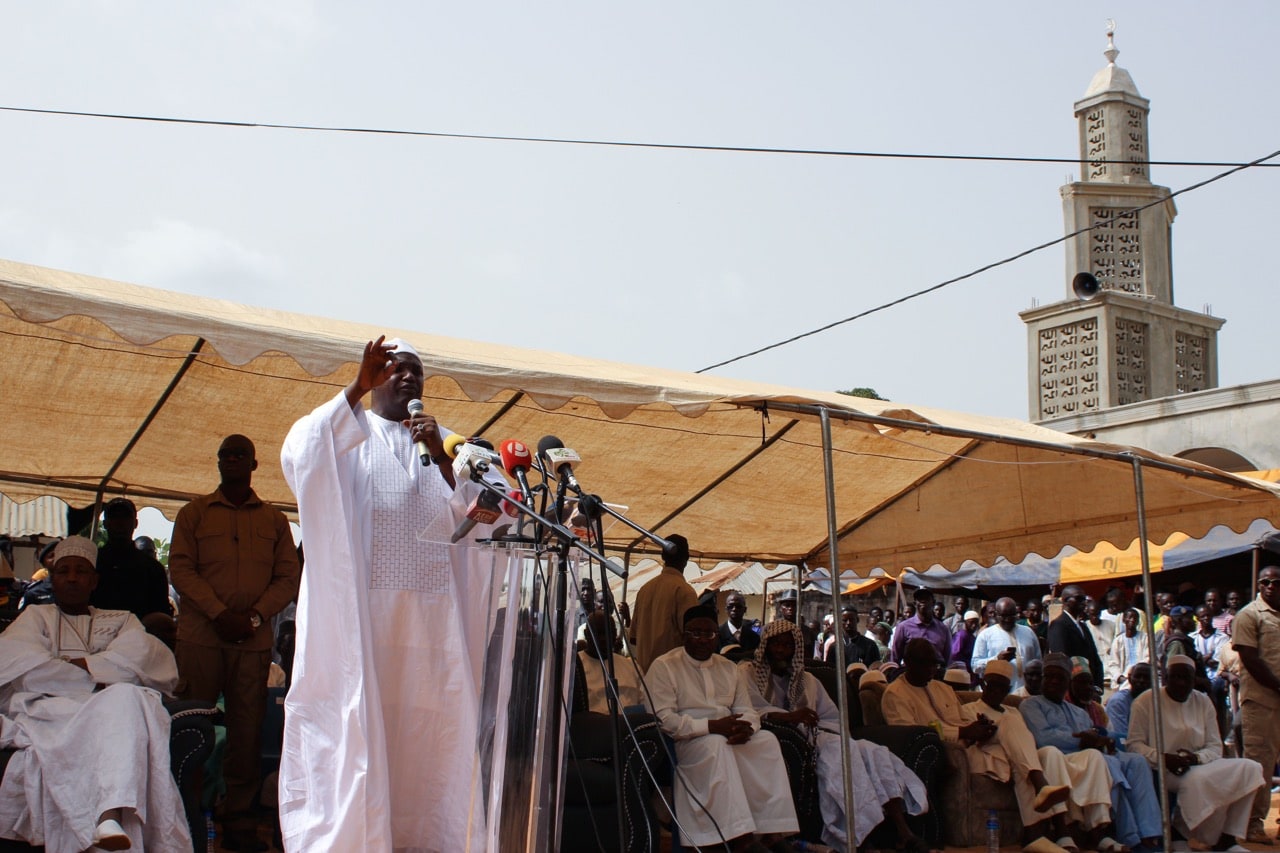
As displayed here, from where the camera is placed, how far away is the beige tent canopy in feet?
19.2

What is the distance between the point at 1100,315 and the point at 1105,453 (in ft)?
42.1

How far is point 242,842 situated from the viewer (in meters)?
5.99

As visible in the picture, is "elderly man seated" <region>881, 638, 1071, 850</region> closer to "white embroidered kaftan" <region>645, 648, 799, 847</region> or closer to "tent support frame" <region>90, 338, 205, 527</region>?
"white embroidered kaftan" <region>645, 648, 799, 847</region>

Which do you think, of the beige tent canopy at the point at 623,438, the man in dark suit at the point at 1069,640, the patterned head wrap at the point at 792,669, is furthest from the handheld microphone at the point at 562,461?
the man in dark suit at the point at 1069,640

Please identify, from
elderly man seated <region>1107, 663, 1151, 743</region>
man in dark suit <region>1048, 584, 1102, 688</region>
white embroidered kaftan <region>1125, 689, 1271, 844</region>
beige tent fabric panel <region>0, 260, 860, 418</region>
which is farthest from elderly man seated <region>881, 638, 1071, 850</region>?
man in dark suit <region>1048, 584, 1102, 688</region>

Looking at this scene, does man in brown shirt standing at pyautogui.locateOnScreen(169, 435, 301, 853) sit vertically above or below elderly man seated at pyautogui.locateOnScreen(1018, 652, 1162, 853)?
above

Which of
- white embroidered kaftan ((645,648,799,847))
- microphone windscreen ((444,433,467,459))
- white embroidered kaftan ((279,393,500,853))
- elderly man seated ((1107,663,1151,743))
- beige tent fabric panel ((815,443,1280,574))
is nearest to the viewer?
microphone windscreen ((444,433,467,459))

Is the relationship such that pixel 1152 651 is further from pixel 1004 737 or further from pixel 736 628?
pixel 736 628

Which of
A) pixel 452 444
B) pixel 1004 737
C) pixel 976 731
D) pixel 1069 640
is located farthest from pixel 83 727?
pixel 1069 640

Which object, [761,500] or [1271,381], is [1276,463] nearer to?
[1271,381]

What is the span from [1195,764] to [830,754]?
2.92 m

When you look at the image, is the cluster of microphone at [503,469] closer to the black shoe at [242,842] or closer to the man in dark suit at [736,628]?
the black shoe at [242,842]

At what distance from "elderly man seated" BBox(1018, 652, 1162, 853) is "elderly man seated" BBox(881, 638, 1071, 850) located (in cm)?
42

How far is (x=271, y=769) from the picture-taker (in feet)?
22.2
